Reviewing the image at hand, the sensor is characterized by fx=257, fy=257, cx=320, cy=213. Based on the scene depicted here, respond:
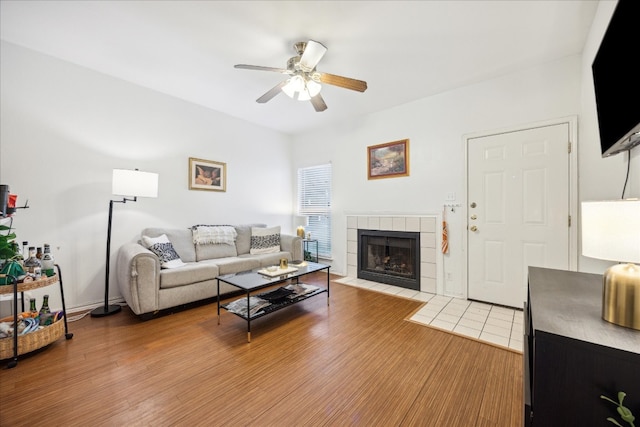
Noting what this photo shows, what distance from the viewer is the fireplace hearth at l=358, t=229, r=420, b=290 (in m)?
3.65

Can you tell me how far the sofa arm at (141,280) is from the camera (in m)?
2.50

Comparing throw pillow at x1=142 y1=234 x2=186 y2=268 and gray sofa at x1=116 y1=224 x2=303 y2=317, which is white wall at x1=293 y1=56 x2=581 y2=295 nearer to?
gray sofa at x1=116 y1=224 x2=303 y2=317

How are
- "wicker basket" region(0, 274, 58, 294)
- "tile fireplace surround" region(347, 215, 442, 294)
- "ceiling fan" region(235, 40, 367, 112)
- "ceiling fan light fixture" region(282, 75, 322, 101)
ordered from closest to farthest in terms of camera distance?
"wicker basket" region(0, 274, 58, 294)
"ceiling fan" region(235, 40, 367, 112)
"ceiling fan light fixture" region(282, 75, 322, 101)
"tile fireplace surround" region(347, 215, 442, 294)

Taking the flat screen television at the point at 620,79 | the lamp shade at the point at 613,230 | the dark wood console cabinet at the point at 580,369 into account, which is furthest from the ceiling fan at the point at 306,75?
the dark wood console cabinet at the point at 580,369

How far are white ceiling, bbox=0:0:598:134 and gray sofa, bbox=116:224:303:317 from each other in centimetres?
198

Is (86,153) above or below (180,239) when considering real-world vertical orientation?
above

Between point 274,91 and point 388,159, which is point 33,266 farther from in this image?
point 388,159

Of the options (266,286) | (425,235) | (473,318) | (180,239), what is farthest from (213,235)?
(473,318)

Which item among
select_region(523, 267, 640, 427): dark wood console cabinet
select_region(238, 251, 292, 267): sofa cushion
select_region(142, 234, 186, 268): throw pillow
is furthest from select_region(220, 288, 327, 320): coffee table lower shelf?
select_region(523, 267, 640, 427): dark wood console cabinet

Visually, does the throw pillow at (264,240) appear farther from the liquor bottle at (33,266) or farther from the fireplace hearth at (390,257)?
the liquor bottle at (33,266)

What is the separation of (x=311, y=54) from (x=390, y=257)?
2.94m

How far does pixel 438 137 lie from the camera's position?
339cm

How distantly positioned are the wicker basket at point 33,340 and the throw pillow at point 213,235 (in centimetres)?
162

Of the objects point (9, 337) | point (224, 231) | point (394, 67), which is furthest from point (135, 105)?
point (394, 67)
